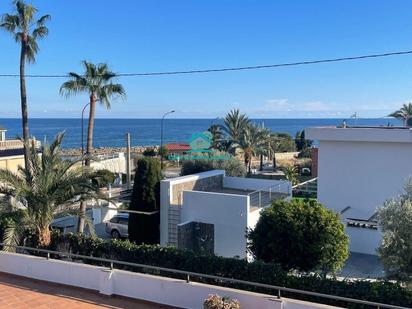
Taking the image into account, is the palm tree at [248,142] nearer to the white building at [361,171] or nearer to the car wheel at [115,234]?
the car wheel at [115,234]

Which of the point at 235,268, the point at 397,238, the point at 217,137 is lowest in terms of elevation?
the point at 235,268

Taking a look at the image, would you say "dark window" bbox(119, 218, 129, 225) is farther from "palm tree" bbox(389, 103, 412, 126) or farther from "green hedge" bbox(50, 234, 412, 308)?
"palm tree" bbox(389, 103, 412, 126)

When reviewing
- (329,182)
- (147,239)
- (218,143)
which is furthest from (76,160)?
(218,143)

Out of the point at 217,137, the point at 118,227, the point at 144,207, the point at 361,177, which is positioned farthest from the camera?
the point at 217,137

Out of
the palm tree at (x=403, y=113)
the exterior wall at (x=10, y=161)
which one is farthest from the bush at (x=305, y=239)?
the palm tree at (x=403, y=113)

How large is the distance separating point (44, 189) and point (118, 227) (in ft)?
33.2

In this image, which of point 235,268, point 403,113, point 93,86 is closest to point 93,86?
point 93,86

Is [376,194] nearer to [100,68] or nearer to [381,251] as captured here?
[381,251]

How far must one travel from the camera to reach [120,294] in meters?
9.14

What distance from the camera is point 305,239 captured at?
11.6 metres

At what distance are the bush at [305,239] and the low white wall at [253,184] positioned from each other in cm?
863

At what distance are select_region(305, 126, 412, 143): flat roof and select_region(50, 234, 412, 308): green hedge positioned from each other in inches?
374

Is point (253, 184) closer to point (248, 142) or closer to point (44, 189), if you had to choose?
point (44, 189)

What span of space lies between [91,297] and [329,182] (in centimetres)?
1230
